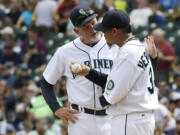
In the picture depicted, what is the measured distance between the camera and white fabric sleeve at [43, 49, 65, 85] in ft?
17.9

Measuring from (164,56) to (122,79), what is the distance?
604 centimetres

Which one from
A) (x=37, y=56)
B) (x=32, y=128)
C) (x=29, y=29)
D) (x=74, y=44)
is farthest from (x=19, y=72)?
(x=74, y=44)

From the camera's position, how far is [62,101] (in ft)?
31.6

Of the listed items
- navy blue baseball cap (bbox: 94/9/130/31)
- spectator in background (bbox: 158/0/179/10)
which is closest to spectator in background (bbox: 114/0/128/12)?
spectator in background (bbox: 158/0/179/10)

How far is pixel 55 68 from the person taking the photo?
5449 millimetres

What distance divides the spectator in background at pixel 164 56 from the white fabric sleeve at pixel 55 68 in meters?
5.18

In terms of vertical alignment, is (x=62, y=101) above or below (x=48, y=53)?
below

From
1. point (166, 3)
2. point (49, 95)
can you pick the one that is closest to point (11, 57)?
point (166, 3)

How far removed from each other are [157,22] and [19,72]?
11.3ft

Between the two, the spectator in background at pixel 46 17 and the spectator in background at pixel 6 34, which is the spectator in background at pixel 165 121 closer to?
the spectator in background at pixel 46 17

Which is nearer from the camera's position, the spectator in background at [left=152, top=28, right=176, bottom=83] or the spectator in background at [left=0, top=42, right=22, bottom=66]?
the spectator in background at [left=152, top=28, right=176, bottom=83]

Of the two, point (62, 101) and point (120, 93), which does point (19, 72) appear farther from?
point (120, 93)

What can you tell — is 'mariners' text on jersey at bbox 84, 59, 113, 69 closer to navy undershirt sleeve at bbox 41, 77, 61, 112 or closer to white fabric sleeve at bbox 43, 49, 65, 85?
white fabric sleeve at bbox 43, 49, 65, 85

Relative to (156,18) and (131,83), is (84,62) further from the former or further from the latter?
(156,18)
